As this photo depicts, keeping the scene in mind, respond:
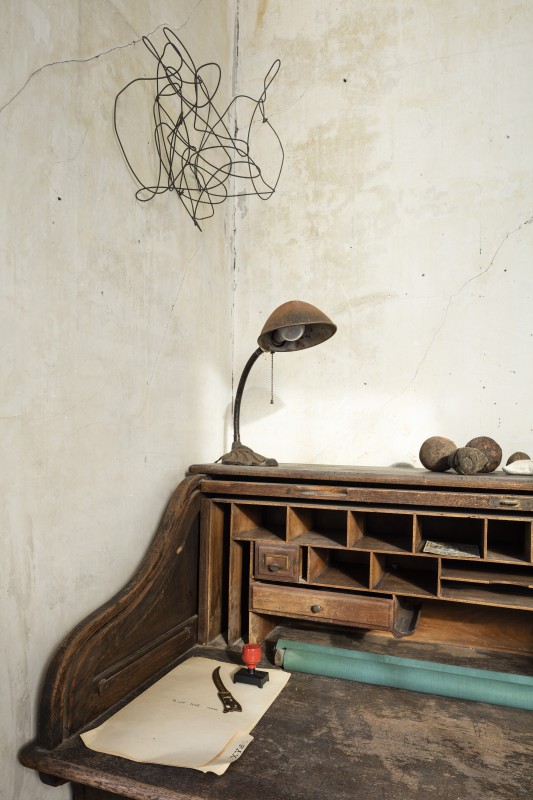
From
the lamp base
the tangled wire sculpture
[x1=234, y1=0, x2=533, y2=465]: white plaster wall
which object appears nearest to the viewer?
the tangled wire sculpture

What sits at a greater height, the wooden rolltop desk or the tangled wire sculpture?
the tangled wire sculpture

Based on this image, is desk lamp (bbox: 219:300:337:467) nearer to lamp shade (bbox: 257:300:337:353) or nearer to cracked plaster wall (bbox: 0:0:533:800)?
lamp shade (bbox: 257:300:337:353)

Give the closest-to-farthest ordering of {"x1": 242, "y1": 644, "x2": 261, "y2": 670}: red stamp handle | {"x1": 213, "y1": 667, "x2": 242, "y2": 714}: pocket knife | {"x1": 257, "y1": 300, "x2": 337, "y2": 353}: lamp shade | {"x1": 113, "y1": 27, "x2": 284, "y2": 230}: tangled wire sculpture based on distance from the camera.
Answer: {"x1": 213, "y1": 667, "x2": 242, "y2": 714}: pocket knife, {"x1": 242, "y1": 644, "x2": 261, "y2": 670}: red stamp handle, {"x1": 257, "y1": 300, "x2": 337, "y2": 353}: lamp shade, {"x1": 113, "y1": 27, "x2": 284, "y2": 230}: tangled wire sculpture

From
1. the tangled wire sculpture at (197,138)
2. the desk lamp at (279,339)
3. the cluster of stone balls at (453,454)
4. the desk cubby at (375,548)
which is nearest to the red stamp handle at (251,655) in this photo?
the desk cubby at (375,548)

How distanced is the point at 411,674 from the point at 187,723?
0.58 metres

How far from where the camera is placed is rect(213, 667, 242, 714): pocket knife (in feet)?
4.25

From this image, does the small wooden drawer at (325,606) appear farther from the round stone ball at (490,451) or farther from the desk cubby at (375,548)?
the round stone ball at (490,451)

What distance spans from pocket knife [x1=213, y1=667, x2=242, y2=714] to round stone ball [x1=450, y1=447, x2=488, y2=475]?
866 millimetres

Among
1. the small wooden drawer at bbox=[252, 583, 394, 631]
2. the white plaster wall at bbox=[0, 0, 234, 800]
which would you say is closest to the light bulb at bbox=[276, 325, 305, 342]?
the white plaster wall at bbox=[0, 0, 234, 800]

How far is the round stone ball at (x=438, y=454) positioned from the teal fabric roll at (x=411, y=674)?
1.82ft

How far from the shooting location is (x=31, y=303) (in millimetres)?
1187

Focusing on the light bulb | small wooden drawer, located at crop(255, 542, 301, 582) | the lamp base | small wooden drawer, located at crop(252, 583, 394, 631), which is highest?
the light bulb

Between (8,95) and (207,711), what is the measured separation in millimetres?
1428

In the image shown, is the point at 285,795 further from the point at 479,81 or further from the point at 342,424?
the point at 479,81
